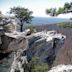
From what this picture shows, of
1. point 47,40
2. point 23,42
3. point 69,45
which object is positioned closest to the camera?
point 23,42

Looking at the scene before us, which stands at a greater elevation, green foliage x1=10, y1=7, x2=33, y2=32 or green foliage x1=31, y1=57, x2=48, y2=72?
green foliage x1=10, y1=7, x2=33, y2=32

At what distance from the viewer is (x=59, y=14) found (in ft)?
17.8

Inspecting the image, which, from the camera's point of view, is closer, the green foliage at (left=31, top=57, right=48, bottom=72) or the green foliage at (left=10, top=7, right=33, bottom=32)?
the green foliage at (left=31, top=57, right=48, bottom=72)

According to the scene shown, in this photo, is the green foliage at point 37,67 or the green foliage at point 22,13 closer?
the green foliage at point 37,67

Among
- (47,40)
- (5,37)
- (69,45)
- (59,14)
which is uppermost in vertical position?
(59,14)

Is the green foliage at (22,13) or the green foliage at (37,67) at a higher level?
the green foliage at (22,13)

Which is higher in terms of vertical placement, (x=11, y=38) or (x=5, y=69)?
(x=11, y=38)

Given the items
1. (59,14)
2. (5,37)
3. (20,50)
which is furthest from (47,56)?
(59,14)

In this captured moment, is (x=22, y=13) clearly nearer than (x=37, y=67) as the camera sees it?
A: No

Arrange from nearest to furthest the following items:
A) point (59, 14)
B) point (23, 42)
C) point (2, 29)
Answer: point (59, 14)
point (2, 29)
point (23, 42)

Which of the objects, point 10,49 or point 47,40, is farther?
point 47,40

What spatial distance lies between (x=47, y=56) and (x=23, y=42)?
11.8 feet

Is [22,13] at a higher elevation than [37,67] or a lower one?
A: higher

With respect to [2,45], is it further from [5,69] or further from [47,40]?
[47,40]
